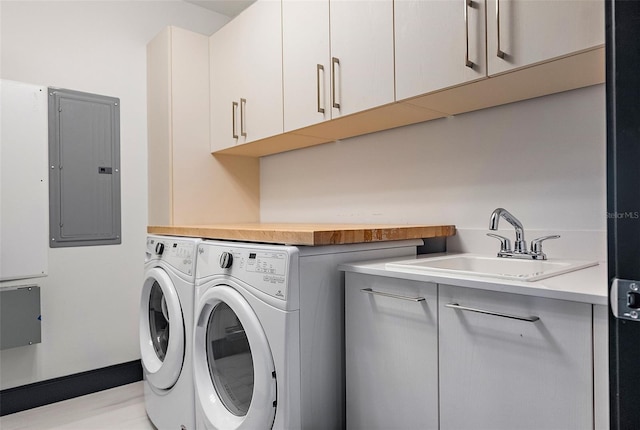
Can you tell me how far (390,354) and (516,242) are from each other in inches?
25.7

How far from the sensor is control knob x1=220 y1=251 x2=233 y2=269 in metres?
1.45

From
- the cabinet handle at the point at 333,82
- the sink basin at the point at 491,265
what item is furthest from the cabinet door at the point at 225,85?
the sink basin at the point at 491,265

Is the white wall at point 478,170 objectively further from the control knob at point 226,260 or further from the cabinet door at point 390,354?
the control knob at point 226,260

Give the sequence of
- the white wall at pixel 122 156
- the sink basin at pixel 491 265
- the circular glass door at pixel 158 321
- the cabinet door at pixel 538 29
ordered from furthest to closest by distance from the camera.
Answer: the white wall at pixel 122 156
the circular glass door at pixel 158 321
the sink basin at pixel 491 265
the cabinet door at pixel 538 29

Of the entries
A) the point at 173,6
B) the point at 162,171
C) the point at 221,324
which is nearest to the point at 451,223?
the point at 221,324

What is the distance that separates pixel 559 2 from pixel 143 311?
7.17 ft

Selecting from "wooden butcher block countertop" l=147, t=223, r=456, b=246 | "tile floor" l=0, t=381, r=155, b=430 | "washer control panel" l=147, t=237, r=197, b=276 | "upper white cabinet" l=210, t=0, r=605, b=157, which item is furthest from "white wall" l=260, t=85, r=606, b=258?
"tile floor" l=0, t=381, r=155, b=430

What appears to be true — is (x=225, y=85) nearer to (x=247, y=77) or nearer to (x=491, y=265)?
(x=247, y=77)

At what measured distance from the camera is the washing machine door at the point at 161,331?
1717 millimetres

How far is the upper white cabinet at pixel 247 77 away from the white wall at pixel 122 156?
21.2 inches

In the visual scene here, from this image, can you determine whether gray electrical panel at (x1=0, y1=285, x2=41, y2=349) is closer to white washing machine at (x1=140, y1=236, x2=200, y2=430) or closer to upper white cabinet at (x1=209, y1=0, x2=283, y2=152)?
white washing machine at (x1=140, y1=236, x2=200, y2=430)

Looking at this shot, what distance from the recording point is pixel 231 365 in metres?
1.53

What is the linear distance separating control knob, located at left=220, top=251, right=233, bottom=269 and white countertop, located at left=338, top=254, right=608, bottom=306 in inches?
18.3

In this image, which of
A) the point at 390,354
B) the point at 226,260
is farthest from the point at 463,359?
the point at 226,260
